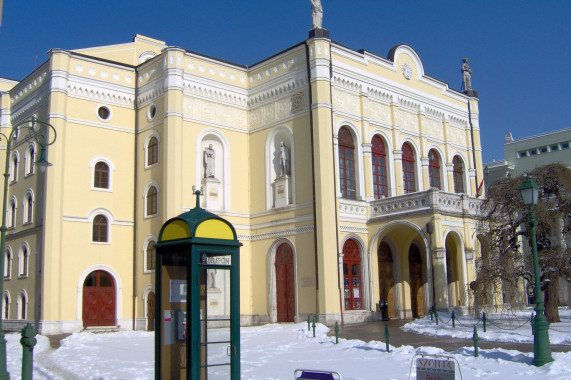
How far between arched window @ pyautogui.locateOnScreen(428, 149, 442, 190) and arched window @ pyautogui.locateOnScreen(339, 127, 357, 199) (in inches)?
265

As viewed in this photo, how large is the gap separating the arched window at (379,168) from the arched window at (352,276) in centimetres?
360

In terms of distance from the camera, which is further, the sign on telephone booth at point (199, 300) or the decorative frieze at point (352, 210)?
the decorative frieze at point (352, 210)

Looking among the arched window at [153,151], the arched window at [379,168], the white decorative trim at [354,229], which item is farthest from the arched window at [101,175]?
the arched window at [379,168]

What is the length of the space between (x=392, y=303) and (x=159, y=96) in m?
15.2

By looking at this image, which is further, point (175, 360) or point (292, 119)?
point (292, 119)

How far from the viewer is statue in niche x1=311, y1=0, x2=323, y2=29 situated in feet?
95.9

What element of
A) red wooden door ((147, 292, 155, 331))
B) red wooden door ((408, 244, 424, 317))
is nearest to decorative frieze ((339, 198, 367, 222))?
red wooden door ((408, 244, 424, 317))

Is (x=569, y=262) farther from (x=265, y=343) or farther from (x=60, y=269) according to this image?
(x=60, y=269)

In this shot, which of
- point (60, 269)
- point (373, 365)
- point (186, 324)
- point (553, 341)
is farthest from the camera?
point (60, 269)

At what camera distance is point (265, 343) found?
67.3 feet

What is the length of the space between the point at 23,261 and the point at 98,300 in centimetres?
554

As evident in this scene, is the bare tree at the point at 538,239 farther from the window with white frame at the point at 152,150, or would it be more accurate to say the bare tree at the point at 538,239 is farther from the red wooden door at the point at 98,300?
the red wooden door at the point at 98,300

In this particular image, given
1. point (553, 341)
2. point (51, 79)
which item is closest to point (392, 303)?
point (553, 341)

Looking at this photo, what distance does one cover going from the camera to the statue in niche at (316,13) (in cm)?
2922
